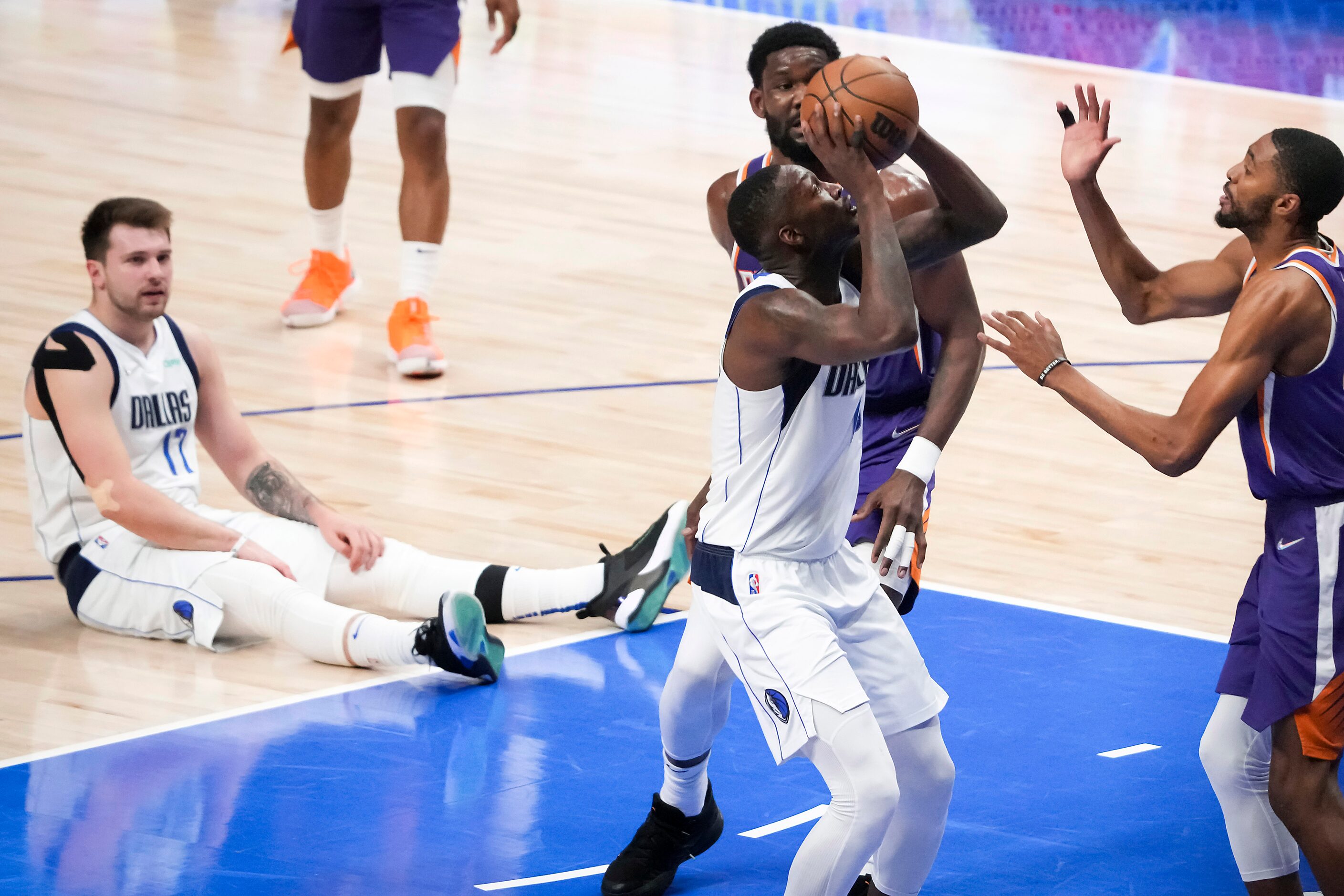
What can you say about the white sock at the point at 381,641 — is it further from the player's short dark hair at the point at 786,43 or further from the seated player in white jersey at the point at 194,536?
the player's short dark hair at the point at 786,43

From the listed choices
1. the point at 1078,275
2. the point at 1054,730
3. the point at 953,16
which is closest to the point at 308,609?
the point at 1054,730

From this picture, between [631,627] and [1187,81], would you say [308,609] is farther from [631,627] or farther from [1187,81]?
[1187,81]

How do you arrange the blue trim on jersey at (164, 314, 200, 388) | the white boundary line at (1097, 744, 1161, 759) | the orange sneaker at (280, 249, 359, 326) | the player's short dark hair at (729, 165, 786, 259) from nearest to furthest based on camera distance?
the player's short dark hair at (729, 165, 786, 259) → the white boundary line at (1097, 744, 1161, 759) → the blue trim on jersey at (164, 314, 200, 388) → the orange sneaker at (280, 249, 359, 326)

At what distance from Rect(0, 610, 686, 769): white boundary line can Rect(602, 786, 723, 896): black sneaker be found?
4.13 ft

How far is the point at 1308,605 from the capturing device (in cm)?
366

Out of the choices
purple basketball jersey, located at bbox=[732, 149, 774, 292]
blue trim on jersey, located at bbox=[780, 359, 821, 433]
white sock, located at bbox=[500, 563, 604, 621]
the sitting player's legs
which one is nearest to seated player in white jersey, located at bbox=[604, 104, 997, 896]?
blue trim on jersey, located at bbox=[780, 359, 821, 433]

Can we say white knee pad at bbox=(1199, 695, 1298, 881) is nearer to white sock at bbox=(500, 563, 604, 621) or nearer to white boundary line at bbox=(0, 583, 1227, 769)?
white boundary line at bbox=(0, 583, 1227, 769)

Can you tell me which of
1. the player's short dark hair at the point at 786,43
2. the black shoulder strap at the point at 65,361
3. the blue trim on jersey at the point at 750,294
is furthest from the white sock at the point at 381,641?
the blue trim on jersey at the point at 750,294

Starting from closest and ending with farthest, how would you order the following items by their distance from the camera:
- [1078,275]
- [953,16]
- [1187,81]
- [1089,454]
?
[1089,454]
[1078,275]
[1187,81]
[953,16]

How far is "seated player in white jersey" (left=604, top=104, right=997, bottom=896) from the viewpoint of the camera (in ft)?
11.3

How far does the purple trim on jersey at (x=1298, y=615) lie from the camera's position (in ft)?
11.9

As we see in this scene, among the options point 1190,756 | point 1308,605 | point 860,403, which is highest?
point 860,403

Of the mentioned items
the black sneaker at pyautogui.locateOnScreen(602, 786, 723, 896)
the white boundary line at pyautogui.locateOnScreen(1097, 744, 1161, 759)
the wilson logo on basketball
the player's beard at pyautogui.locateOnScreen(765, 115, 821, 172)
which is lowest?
the white boundary line at pyautogui.locateOnScreen(1097, 744, 1161, 759)

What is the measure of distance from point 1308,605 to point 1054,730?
1372 millimetres
